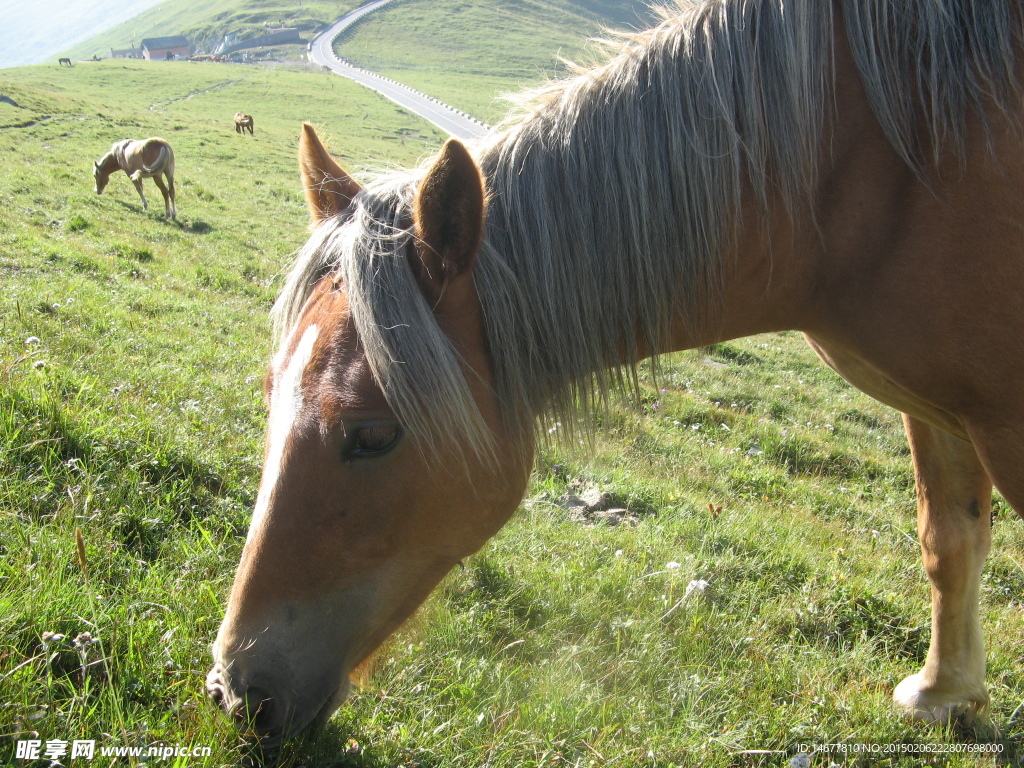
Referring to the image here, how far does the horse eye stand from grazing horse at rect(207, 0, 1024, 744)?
0.03ft

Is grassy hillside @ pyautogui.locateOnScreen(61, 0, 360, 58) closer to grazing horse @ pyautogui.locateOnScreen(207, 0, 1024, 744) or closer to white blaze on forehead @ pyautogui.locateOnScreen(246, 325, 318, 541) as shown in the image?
grazing horse @ pyautogui.locateOnScreen(207, 0, 1024, 744)

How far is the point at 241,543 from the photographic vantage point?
9.55 feet

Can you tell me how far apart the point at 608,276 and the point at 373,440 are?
3.21 feet

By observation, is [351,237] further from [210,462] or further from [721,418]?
[721,418]

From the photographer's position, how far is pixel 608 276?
2.21 metres

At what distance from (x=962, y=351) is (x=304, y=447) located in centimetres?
210

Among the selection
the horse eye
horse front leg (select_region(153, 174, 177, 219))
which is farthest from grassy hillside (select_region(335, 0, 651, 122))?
the horse eye

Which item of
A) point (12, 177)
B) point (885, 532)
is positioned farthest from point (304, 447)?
point (12, 177)

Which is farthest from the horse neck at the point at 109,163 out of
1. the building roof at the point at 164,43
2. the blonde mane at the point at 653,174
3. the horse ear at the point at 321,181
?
the building roof at the point at 164,43

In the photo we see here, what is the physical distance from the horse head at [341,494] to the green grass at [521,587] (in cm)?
21

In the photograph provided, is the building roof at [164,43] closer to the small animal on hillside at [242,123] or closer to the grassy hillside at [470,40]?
the grassy hillside at [470,40]

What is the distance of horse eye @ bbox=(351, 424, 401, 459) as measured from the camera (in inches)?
76.1

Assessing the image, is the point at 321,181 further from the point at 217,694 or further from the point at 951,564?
the point at 951,564

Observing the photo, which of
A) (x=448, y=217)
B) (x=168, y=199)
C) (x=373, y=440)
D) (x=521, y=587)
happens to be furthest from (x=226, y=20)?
(x=373, y=440)
